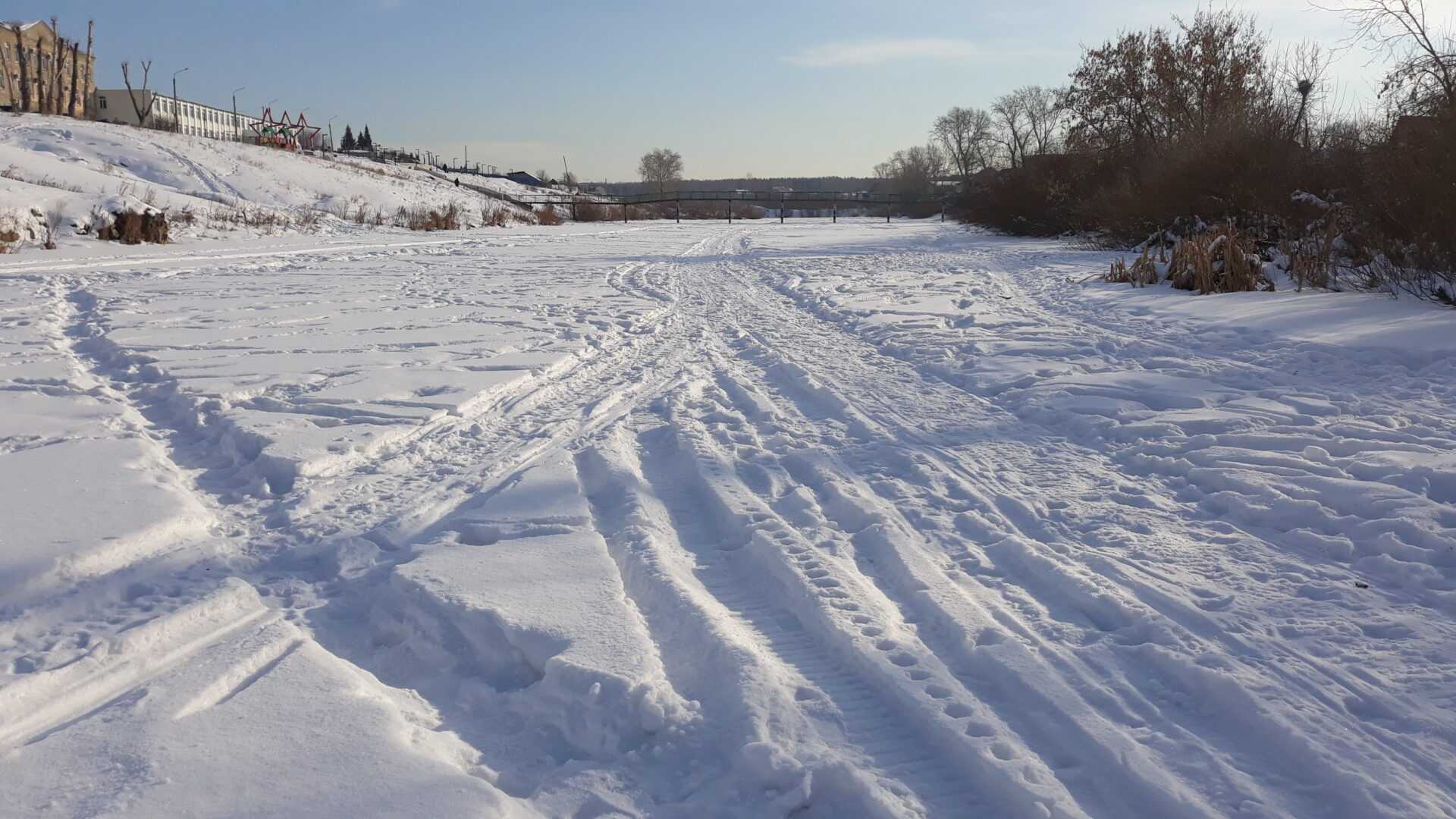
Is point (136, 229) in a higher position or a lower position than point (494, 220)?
lower

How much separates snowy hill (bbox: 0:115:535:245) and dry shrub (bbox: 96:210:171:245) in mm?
199

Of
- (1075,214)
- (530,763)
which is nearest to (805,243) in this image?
(1075,214)

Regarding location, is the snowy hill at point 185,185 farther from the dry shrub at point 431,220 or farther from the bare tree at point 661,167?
the bare tree at point 661,167

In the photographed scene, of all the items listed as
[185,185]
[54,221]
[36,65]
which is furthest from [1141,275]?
[36,65]

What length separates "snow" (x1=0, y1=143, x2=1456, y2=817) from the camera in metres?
2.36

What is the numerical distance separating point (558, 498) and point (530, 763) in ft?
6.60

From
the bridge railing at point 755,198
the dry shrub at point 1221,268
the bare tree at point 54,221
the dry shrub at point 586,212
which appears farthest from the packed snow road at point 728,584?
the bridge railing at point 755,198

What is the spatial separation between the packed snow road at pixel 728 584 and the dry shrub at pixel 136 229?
1221 centimetres

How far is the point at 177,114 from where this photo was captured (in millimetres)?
71562

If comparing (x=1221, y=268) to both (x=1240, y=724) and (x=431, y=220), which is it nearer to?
(x=1240, y=724)

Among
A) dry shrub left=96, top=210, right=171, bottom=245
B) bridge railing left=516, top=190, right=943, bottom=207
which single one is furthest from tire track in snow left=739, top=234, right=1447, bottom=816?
bridge railing left=516, top=190, right=943, bottom=207

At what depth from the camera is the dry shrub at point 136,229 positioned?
17.5 metres

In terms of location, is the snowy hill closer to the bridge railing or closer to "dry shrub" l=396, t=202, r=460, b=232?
"dry shrub" l=396, t=202, r=460, b=232

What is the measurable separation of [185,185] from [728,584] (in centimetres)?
3235
